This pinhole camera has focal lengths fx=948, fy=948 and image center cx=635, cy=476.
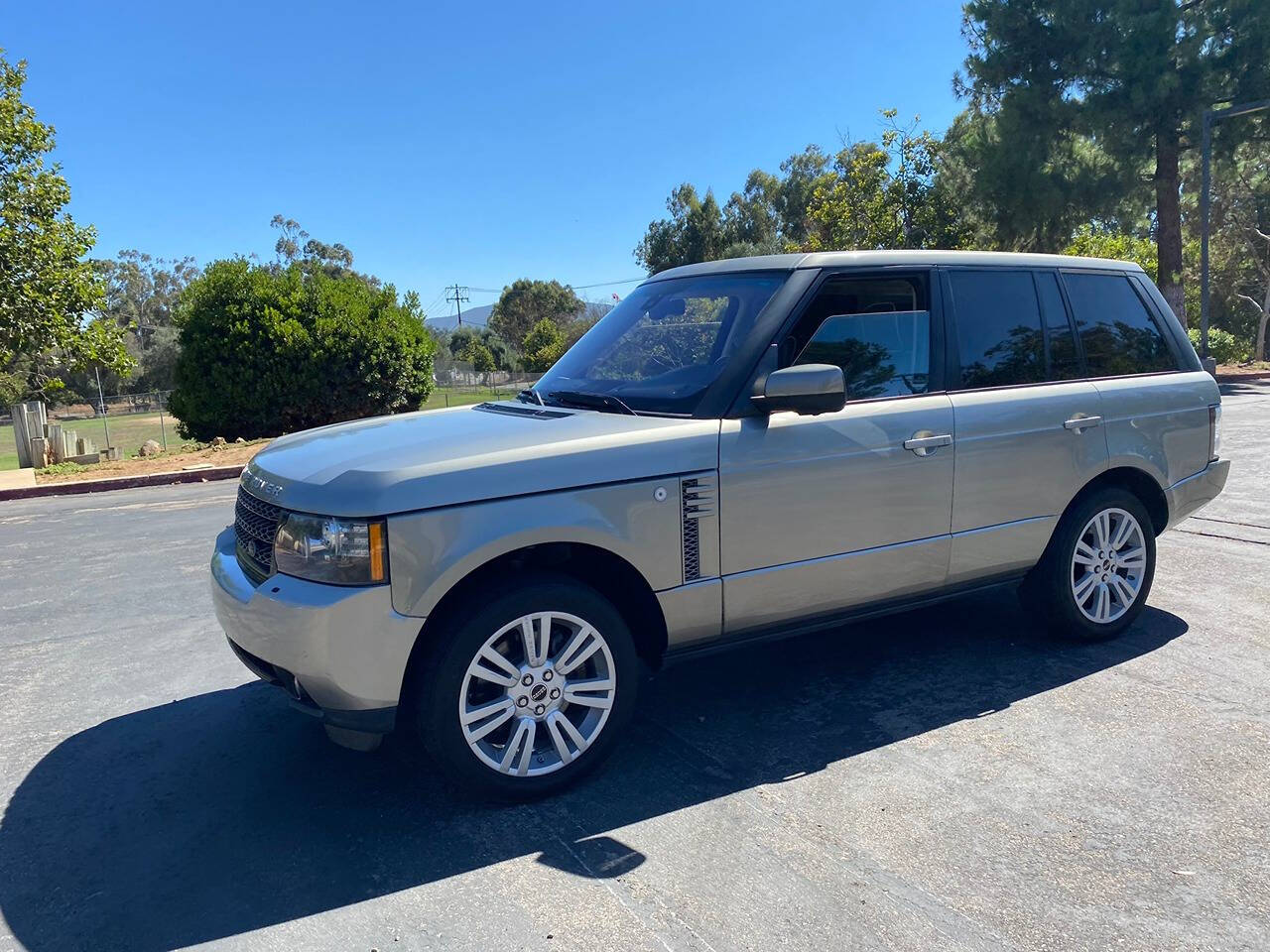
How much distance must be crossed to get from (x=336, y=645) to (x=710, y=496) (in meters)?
1.49

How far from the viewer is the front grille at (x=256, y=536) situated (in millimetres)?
3508

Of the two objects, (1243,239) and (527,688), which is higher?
(1243,239)

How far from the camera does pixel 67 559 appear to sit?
821 cm

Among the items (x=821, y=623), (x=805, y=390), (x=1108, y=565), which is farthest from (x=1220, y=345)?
(x=805, y=390)


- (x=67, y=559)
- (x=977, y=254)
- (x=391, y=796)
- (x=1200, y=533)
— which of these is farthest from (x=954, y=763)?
(x=67, y=559)

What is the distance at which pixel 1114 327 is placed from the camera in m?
5.18

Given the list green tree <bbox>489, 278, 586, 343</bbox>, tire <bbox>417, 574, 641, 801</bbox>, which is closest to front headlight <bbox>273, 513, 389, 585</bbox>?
tire <bbox>417, 574, 641, 801</bbox>

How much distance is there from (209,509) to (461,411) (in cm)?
754

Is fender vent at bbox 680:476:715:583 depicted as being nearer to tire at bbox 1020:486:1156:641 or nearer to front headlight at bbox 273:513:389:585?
front headlight at bbox 273:513:389:585

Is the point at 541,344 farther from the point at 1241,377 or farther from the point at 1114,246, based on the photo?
the point at 1241,377

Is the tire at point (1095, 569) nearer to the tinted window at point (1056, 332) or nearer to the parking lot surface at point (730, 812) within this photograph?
the parking lot surface at point (730, 812)

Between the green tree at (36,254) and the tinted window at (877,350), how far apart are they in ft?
58.3

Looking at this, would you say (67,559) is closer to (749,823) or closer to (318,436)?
(318,436)

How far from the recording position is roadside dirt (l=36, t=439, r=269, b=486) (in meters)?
15.1
